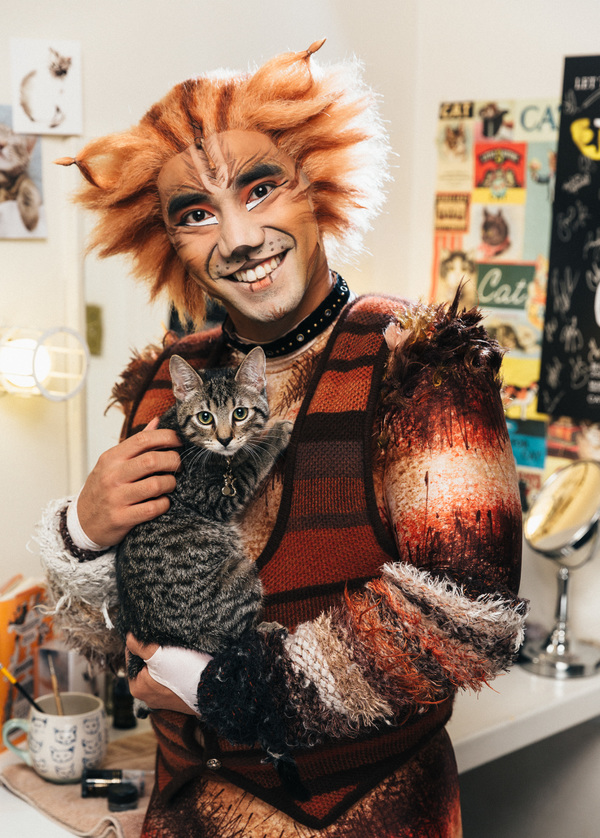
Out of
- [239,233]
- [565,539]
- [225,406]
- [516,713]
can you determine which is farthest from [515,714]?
[239,233]

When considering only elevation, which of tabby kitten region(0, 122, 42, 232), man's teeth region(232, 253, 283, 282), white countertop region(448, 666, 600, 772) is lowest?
white countertop region(448, 666, 600, 772)

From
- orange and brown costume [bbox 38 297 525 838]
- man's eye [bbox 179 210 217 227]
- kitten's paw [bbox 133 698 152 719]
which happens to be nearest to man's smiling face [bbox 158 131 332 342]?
man's eye [bbox 179 210 217 227]

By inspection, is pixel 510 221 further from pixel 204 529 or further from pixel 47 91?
pixel 204 529

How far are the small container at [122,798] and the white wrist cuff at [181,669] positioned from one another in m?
0.46

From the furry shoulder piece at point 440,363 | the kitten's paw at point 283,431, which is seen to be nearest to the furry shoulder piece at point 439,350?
the furry shoulder piece at point 440,363

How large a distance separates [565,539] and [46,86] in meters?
1.47

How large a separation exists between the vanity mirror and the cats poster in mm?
1291

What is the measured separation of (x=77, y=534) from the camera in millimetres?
1120

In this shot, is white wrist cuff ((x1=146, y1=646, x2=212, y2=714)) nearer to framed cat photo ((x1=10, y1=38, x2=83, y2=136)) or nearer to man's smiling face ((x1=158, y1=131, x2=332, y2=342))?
man's smiling face ((x1=158, y1=131, x2=332, y2=342))

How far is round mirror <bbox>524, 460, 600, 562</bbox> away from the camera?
6.01 feet

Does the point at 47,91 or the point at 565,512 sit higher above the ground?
the point at 47,91

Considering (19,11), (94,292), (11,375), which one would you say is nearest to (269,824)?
(11,375)

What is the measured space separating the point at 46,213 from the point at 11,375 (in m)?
0.35

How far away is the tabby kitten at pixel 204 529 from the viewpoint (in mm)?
996
